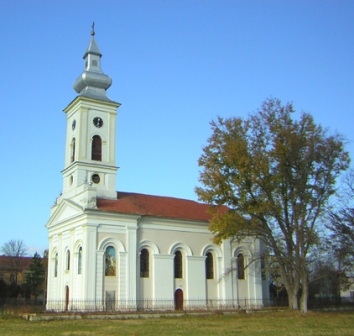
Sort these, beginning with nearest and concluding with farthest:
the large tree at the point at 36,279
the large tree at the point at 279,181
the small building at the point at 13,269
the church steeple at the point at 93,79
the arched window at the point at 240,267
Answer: the large tree at the point at 279,181, the arched window at the point at 240,267, the church steeple at the point at 93,79, the large tree at the point at 36,279, the small building at the point at 13,269

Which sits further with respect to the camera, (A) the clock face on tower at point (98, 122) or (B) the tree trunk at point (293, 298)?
(A) the clock face on tower at point (98, 122)

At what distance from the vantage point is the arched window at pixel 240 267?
41.6 metres

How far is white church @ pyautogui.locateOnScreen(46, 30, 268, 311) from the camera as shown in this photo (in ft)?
115

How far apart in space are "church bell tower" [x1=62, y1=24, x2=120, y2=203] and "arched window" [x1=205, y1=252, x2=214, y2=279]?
934cm

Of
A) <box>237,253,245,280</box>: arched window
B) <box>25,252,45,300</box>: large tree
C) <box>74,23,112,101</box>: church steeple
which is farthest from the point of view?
<box>25,252,45,300</box>: large tree

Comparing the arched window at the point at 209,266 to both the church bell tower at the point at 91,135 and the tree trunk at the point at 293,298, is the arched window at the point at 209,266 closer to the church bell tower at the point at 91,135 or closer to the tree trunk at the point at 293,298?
the tree trunk at the point at 293,298

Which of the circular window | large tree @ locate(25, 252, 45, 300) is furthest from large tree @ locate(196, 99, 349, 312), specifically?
large tree @ locate(25, 252, 45, 300)

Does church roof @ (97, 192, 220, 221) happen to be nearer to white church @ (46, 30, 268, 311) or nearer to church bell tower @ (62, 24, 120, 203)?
white church @ (46, 30, 268, 311)

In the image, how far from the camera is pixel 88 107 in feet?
134

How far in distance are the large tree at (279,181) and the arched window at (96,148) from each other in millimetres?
10313

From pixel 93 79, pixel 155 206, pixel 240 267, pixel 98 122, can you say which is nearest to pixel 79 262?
pixel 155 206

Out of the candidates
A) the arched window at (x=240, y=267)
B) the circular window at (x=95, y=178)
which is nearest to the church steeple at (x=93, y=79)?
the circular window at (x=95, y=178)

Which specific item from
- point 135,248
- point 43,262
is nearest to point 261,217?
point 135,248

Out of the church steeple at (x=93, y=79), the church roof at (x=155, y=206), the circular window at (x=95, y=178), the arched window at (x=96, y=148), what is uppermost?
the church steeple at (x=93, y=79)
